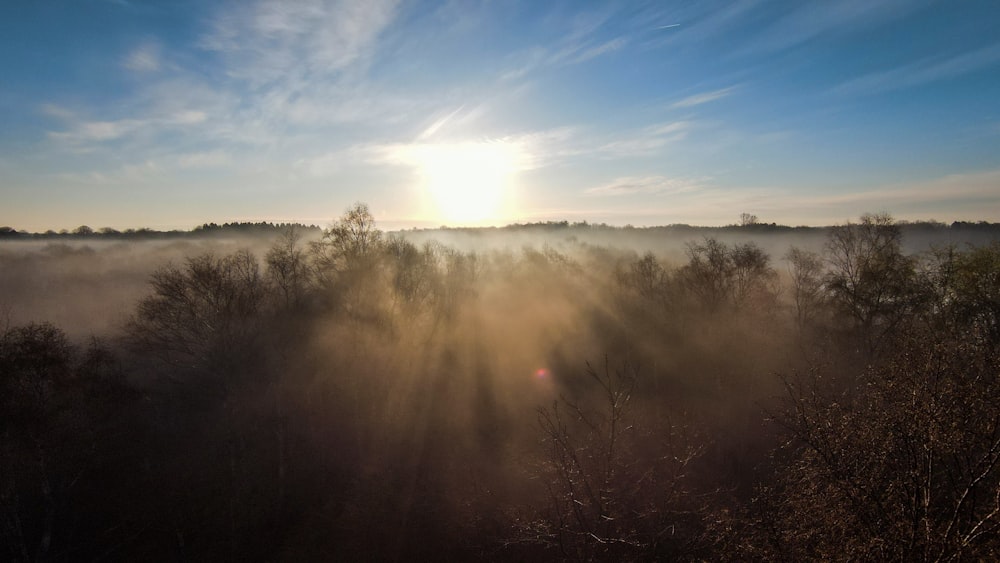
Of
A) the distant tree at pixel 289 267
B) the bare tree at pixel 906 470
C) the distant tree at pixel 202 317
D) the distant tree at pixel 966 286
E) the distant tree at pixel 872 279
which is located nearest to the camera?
the bare tree at pixel 906 470

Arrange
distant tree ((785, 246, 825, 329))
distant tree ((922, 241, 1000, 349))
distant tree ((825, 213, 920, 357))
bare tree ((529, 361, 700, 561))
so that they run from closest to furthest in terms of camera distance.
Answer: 1. bare tree ((529, 361, 700, 561))
2. distant tree ((922, 241, 1000, 349))
3. distant tree ((825, 213, 920, 357))
4. distant tree ((785, 246, 825, 329))

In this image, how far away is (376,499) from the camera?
25.5 m

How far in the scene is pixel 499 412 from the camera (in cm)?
3525

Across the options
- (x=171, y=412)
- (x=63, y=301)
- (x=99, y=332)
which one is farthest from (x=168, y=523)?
(x=63, y=301)

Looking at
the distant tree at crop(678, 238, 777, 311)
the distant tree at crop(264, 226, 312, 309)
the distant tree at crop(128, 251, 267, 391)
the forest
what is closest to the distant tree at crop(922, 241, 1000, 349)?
the forest

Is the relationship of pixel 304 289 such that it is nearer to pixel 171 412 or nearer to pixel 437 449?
pixel 171 412

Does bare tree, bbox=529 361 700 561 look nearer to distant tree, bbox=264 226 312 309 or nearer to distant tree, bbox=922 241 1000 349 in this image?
distant tree, bbox=922 241 1000 349

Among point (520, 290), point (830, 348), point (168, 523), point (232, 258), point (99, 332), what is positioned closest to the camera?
point (168, 523)

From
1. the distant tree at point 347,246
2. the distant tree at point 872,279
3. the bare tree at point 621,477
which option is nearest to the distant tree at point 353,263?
the distant tree at point 347,246

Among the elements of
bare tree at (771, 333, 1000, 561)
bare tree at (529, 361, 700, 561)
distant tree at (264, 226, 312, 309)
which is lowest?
bare tree at (529, 361, 700, 561)

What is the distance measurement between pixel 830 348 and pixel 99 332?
210 ft

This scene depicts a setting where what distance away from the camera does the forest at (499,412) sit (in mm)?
9711

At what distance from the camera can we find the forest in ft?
31.9

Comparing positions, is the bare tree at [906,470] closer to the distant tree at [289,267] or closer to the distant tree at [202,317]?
the distant tree at [202,317]
